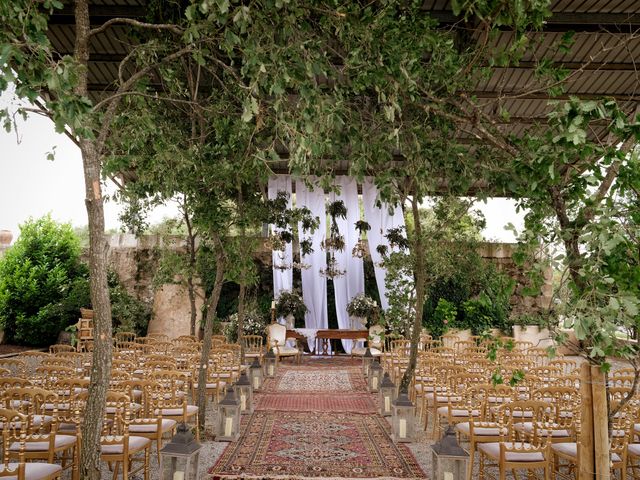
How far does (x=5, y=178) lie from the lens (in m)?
21.8

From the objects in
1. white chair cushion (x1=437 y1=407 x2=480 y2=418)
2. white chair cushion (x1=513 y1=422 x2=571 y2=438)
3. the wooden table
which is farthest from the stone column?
white chair cushion (x1=513 y1=422 x2=571 y2=438)

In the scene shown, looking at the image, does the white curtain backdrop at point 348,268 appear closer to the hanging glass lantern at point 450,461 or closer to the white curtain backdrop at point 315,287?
the white curtain backdrop at point 315,287

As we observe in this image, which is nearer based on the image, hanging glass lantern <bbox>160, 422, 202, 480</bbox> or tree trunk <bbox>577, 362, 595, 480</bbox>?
tree trunk <bbox>577, 362, 595, 480</bbox>

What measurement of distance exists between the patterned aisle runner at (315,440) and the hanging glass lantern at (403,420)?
0.15 metres

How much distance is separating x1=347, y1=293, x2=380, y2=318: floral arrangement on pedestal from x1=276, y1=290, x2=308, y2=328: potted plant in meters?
1.35

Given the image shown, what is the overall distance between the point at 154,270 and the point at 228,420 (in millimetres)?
11009

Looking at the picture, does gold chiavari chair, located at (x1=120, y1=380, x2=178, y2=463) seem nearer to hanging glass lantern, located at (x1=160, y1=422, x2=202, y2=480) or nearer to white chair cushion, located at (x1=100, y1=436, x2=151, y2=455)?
white chair cushion, located at (x1=100, y1=436, x2=151, y2=455)

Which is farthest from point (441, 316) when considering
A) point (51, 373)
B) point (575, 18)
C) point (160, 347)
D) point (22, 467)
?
point (22, 467)

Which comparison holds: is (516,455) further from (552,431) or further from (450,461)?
(552,431)

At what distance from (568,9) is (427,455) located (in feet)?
24.4

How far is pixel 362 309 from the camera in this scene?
1437 centimetres

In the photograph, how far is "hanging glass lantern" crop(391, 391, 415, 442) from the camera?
581 centimetres

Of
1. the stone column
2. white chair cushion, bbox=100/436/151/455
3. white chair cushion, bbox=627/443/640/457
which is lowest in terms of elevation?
white chair cushion, bbox=627/443/640/457

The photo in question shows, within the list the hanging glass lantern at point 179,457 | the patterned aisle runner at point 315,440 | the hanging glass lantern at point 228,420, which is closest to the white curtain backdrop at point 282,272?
the patterned aisle runner at point 315,440
